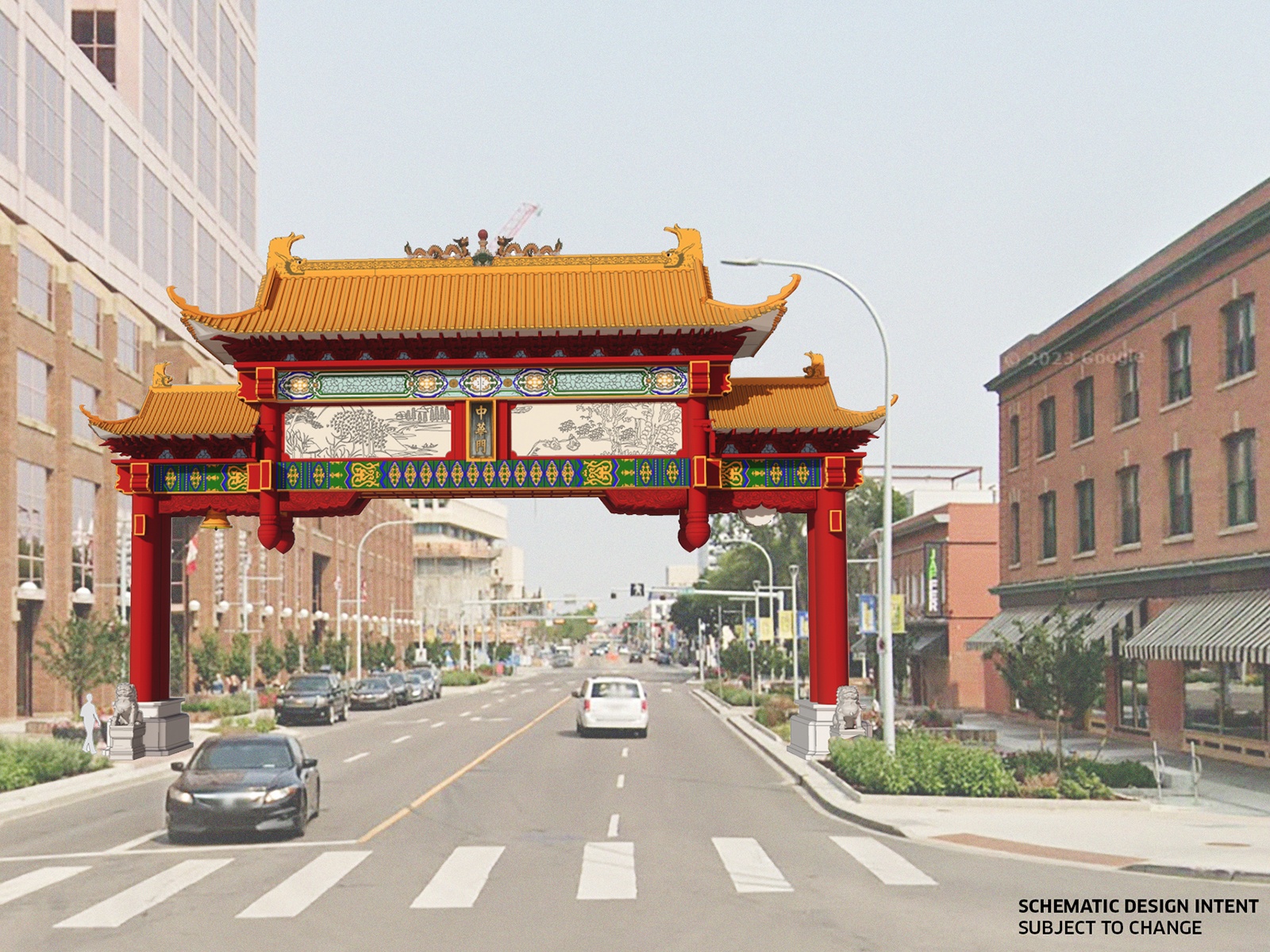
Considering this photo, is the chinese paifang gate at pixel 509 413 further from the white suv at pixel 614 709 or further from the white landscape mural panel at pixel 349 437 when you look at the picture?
the white suv at pixel 614 709

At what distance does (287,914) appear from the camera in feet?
52.6

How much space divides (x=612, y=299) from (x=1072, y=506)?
23398mm

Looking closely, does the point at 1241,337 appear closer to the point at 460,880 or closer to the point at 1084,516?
the point at 1084,516

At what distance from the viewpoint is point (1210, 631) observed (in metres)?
34.6

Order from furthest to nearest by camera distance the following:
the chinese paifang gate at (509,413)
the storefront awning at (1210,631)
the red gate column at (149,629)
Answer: the storefront awning at (1210,631) < the red gate column at (149,629) < the chinese paifang gate at (509,413)

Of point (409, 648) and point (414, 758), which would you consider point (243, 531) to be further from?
point (409, 648)

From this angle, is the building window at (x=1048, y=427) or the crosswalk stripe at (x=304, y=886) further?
the building window at (x=1048, y=427)

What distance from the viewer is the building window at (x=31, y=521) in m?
59.4

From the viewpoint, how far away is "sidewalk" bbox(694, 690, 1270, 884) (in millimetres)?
19781

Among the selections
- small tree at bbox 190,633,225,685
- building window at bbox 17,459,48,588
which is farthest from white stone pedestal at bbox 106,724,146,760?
small tree at bbox 190,633,225,685

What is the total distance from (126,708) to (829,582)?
45.5 feet

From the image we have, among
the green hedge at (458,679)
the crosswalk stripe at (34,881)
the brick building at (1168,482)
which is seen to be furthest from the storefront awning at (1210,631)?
the green hedge at (458,679)

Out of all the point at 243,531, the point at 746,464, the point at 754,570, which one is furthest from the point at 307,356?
the point at 754,570

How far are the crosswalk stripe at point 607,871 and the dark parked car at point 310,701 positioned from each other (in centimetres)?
3737
